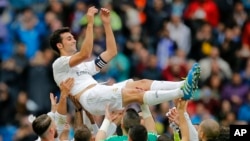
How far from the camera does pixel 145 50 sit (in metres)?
27.1

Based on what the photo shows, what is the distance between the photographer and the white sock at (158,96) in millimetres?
16641

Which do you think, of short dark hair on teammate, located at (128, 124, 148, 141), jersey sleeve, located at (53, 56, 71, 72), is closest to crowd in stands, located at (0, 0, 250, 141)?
jersey sleeve, located at (53, 56, 71, 72)

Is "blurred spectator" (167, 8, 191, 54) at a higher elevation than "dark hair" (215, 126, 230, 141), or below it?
higher

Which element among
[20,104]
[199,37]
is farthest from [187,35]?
[20,104]

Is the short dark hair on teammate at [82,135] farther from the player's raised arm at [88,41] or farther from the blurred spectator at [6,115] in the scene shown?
the blurred spectator at [6,115]

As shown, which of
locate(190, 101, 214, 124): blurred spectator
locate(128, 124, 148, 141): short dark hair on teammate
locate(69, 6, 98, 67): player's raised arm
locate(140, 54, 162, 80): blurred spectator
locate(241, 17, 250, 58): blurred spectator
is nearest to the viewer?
locate(128, 124, 148, 141): short dark hair on teammate

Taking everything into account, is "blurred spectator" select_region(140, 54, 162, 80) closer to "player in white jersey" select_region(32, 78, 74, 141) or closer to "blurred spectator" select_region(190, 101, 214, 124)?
"blurred spectator" select_region(190, 101, 214, 124)

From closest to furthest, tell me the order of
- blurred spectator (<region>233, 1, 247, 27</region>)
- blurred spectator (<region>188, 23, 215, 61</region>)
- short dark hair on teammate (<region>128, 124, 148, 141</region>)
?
short dark hair on teammate (<region>128, 124, 148, 141</region>) < blurred spectator (<region>188, 23, 215, 61</region>) < blurred spectator (<region>233, 1, 247, 27</region>)

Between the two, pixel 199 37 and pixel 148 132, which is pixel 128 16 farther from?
pixel 148 132

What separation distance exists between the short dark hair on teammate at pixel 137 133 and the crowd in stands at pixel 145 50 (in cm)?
916

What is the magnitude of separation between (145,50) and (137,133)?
12003mm

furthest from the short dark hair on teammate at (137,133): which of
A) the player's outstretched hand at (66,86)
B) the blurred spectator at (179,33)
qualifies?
the blurred spectator at (179,33)

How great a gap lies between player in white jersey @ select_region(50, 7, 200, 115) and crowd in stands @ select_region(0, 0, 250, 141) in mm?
6719

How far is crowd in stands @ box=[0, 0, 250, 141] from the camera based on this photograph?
25.7 m
